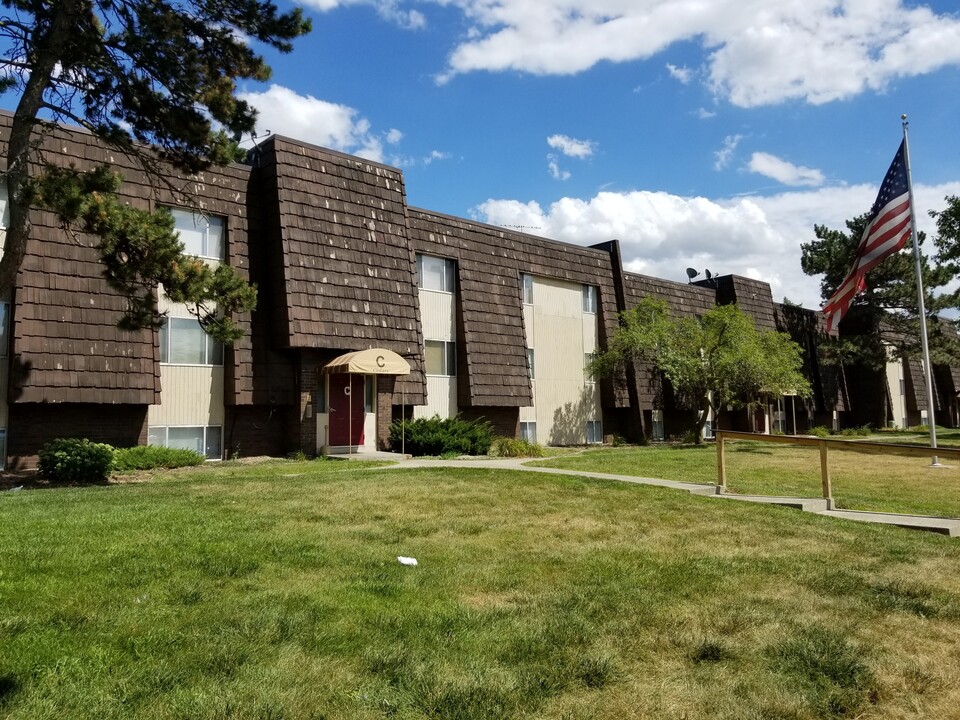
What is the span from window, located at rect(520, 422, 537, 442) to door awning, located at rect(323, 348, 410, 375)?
8.37 m

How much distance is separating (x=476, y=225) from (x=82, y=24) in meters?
16.1

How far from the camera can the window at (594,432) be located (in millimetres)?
30031

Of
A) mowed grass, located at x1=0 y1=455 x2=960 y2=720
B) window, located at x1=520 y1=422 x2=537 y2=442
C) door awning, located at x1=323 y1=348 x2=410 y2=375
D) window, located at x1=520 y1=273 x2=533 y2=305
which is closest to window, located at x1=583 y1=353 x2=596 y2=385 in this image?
window, located at x1=520 y1=422 x2=537 y2=442

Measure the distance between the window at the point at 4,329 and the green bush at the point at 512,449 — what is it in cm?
1259

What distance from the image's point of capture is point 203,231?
1991 centimetres

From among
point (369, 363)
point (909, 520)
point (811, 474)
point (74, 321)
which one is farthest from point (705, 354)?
point (74, 321)

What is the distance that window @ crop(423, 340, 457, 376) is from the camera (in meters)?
24.9

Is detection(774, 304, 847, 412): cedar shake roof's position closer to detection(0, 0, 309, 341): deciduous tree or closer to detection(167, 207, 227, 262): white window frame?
detection(167, 207, 227, 262): white window frame

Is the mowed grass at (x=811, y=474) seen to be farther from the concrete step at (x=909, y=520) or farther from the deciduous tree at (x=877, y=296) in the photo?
the deciduous tree at (x=877, y=296)

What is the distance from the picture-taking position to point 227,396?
1964cm

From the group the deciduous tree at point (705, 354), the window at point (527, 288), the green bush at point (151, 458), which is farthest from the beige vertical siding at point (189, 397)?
the deciduous tree at point (705, 354)

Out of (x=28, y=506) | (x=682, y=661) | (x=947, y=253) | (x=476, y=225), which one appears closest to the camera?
(x=682, y=661)

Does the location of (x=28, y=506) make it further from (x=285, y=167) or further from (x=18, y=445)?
(x=285, y=167)

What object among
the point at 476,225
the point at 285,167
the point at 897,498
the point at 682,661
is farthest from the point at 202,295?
the point at 476,225
